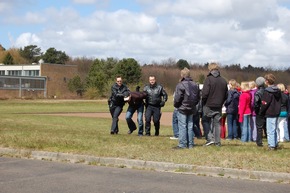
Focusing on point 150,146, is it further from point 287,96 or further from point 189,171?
point 287,96

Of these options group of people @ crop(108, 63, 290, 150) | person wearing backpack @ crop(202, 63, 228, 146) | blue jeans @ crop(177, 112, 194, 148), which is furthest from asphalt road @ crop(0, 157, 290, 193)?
person wearing backpack @ crop(202, 63, 228, 146)

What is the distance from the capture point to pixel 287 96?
14203 mm

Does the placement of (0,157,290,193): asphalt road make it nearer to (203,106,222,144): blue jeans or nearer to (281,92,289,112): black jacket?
(203,106,222,144): blue jeans

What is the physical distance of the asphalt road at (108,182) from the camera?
25.0 ft

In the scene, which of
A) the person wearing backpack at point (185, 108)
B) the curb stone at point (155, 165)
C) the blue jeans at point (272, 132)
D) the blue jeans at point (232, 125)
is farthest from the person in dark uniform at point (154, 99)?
the curb stone at point (155, 165)

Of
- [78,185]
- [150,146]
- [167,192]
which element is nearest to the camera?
[167,192]

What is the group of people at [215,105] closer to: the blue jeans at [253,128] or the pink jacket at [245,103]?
the pink jacket at [245,103]

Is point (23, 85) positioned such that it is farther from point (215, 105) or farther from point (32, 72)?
point (215, 105)

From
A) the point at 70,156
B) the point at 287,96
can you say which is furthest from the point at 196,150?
the point at 287,96

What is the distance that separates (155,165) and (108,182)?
1561mm

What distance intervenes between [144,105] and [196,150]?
14.5ft

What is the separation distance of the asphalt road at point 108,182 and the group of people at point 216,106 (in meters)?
2.54

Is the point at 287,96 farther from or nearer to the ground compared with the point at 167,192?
farther from the ground

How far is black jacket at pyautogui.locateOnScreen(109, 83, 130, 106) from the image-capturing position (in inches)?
578
